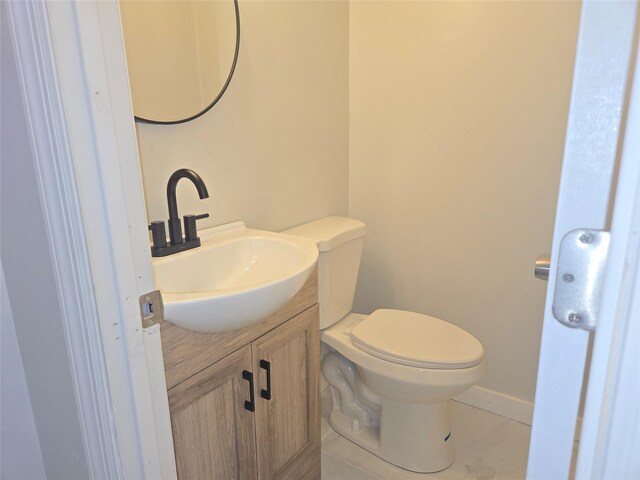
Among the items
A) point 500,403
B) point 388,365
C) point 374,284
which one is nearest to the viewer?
point 388,365

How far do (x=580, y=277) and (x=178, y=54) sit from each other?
1180mm

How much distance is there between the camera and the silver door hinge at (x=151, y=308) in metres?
0.70

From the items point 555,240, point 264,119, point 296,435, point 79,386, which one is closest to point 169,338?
point 79,386

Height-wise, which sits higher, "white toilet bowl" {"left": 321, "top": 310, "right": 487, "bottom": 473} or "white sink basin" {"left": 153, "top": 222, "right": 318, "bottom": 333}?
"white sink basin" {"left": 153, "top": 222, "right": 318, "bottom": 333}

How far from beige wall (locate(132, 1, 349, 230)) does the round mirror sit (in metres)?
0.04

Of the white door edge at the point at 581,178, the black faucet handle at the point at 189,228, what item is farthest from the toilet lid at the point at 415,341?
the white door edge at the point at 581,178

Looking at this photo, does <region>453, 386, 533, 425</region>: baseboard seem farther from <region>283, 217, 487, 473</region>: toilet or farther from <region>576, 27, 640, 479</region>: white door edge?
<region>576, 27, 640, 479</region>: white door edge

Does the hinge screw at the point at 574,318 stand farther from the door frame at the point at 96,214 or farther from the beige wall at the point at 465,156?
the beige wall at the point at 465,156

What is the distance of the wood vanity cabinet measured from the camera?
3.12ft

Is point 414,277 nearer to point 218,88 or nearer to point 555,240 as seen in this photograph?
point 218,88

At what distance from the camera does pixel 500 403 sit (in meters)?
1.87

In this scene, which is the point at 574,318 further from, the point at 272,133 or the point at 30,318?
the point at 272,133

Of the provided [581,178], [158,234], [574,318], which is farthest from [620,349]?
[158,234]

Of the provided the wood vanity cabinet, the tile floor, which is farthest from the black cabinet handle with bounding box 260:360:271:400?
the tile floor
